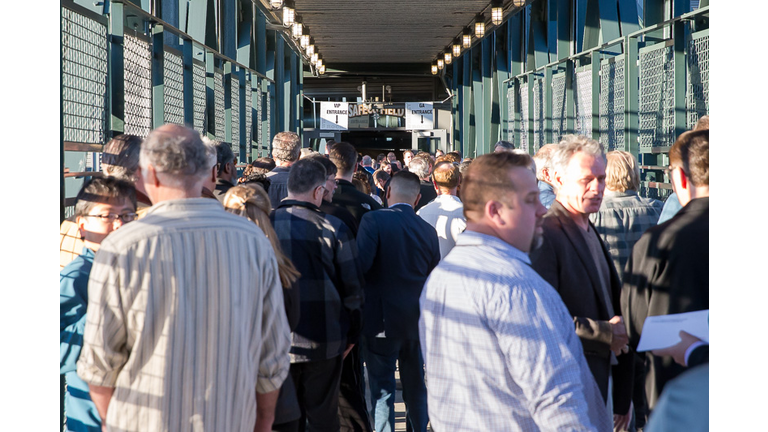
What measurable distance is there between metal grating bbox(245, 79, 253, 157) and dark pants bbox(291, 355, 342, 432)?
810 centimetres

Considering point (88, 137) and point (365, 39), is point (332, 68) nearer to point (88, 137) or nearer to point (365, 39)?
point (365, 39)

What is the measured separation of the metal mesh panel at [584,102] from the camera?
8.59 metres

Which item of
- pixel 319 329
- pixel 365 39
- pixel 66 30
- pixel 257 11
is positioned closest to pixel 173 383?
pixel 319 329

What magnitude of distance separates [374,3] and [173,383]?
1266 cm

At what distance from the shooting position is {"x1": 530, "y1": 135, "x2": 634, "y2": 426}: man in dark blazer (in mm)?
2859

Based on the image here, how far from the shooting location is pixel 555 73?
34.4ft

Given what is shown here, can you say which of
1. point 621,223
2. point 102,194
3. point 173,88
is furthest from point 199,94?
point 102,194

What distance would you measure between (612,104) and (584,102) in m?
1.25

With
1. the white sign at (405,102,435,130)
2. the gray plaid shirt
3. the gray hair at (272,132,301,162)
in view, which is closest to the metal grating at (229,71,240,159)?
the gray hair at (272,132,301,162)

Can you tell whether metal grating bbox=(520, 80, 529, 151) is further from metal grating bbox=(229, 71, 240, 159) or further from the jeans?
the jeans

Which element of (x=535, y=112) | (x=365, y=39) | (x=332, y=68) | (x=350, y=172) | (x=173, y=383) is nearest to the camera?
(x=173, y=383)

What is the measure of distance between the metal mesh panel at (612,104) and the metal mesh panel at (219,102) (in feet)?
14.7

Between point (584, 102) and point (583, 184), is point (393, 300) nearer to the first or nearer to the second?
point (583, 184)

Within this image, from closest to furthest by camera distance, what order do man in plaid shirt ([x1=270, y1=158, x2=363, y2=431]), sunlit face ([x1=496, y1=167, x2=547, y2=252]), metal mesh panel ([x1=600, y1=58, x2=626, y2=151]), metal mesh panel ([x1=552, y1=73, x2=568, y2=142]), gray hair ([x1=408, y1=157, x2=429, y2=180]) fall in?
sunlit face ([x1=496, y1=167, x2=547, y2=252]) < man in plaid shirt ([x1=270, y1=158, x2=363, y2=431]) < metal mesh panel ([x1=600, y1=58, x2=626, y2=151]) < gray hair ([x1=408, y1=157, x2=429, y2=180]) < metal mesh panel ([x1=552, y1=73, x2=568, y2=142])
